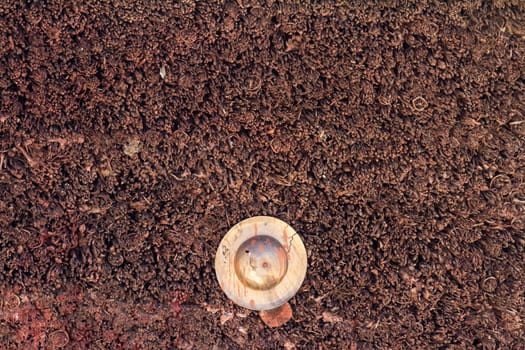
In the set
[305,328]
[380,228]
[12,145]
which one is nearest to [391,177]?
[380,228]

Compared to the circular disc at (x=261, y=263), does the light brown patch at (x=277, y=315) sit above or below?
below

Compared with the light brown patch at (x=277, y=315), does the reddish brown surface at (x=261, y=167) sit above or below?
above

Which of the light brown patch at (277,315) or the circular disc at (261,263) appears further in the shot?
the light brown patch at (277,315)

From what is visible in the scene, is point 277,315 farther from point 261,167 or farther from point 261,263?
point 261,167

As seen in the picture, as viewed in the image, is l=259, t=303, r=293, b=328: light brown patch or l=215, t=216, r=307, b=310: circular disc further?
l=259, t=303, r=293, b=328: light brown patch

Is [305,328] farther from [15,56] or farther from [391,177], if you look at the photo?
[15,56]
